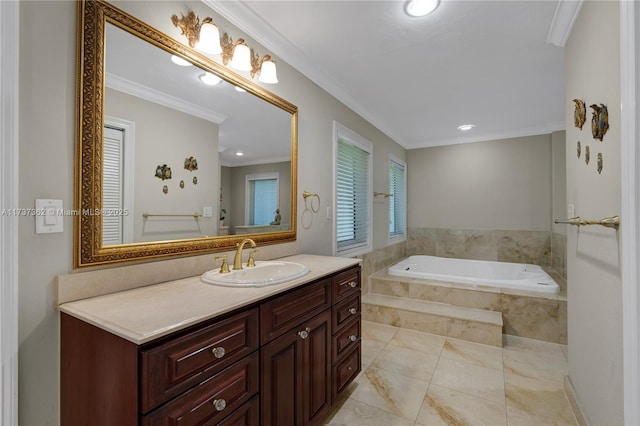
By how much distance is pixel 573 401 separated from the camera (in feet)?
5.80

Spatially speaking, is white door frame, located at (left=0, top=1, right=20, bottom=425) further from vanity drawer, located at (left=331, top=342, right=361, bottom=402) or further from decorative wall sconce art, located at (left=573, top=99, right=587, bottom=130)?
decorative wall sconce art, located at (left=573, top=99, right=587, bottom=130)

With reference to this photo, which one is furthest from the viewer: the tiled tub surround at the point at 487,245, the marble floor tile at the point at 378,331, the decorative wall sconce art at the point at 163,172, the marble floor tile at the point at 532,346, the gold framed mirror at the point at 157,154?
the tiled tub surround at the point at 487,245

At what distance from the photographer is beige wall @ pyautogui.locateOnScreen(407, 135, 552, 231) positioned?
3990mm

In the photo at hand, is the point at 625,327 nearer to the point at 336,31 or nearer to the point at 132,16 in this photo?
the point at 336,31

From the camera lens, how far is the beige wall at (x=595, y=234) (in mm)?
1156

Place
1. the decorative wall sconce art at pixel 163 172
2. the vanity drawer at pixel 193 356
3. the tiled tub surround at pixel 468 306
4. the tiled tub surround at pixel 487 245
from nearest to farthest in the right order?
the vanity drawer at pixel 193 356 < the decorative wall sconce art at pixel 163 172 < the tiled tub surround at pixel 468 306 < the tiled tub surround at pixel 487 245

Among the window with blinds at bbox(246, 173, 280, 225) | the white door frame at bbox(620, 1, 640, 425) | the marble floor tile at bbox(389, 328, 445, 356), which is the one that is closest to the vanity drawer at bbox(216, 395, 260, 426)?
the window with blinds at bbox(246, 173, 280, 225)

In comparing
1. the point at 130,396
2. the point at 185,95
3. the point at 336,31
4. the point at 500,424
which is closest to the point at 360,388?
the point at 500,424

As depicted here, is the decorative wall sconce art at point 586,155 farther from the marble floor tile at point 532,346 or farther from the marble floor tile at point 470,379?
the marble floor tile at point 532,346

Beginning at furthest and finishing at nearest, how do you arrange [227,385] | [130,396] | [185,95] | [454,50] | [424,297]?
[424,297], [454,50], [185,95], [227,385], [130,396]

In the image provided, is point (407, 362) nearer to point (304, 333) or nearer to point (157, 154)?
point (304, 333)

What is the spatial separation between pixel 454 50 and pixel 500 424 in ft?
8.06

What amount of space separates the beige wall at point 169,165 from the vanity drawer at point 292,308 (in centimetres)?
60

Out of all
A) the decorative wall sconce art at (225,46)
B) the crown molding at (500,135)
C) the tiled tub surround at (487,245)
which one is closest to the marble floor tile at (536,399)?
the tiled tub surround at (487,245)
